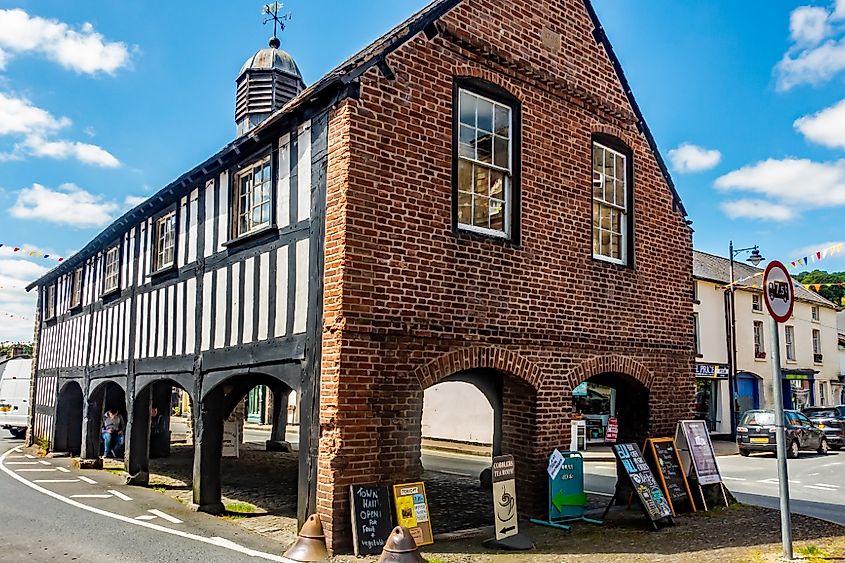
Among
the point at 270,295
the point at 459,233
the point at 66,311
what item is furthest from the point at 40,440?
the point at 459,233

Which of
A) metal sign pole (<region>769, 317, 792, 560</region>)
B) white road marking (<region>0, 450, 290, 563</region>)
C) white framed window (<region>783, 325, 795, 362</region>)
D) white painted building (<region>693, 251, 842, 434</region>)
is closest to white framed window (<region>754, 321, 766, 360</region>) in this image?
white painted building (<region>693, 251, 842, 434</region>)

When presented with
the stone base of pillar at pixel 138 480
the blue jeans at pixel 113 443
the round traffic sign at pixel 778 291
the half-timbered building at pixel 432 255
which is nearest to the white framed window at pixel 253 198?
the half-timbered building at pixel 432 255

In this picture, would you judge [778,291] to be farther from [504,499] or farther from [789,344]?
[789,344]

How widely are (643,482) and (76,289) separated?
53.4ft

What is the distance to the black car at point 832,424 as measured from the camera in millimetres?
25281

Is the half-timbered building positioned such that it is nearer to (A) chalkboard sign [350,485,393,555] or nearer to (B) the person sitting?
(A) chalkboard sign [350,485,393,555]

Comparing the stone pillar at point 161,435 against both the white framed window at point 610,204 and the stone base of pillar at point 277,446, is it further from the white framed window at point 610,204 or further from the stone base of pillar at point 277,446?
the white framed window at point 610,204

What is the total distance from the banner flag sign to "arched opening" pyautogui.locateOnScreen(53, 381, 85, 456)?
15.0 metres

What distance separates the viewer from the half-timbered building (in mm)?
8289

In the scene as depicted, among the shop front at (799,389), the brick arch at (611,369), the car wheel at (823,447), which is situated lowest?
the car wheel at (823,447)

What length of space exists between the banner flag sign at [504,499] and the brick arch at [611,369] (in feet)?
6.31

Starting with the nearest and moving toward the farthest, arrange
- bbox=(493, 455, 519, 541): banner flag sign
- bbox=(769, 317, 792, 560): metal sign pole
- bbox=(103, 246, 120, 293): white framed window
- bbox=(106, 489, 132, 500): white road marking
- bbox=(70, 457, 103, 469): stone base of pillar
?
bbox=(769, 317, 792, 560): metal sign pole, bbox=(493, 455, 519, 541): banner flag sign, bbox=(106, 489, 132, 500): white road marking, bbox=(103, 246, 120, 293): white framed window, bbox=(70, 457, 103, 469): stone base of pillar

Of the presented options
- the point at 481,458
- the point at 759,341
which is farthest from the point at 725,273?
the point at 481,458

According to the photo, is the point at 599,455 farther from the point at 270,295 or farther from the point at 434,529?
the point at 270,295
